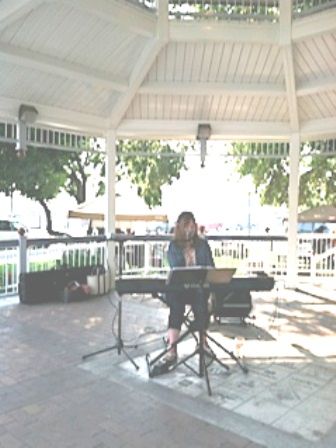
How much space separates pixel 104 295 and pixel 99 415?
414 centimetres

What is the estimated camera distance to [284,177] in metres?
11.8

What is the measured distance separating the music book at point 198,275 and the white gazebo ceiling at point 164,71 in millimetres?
3385

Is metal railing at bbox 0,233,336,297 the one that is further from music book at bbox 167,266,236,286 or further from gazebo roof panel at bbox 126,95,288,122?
music book at bbox 167,266,236,286

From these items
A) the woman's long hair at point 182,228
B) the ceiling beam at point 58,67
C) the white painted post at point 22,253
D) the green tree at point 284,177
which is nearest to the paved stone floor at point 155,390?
the woman's long hair at point 182,228

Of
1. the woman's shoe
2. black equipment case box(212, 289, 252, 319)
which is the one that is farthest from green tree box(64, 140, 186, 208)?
the woman's shoe

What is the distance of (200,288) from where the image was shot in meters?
3.65

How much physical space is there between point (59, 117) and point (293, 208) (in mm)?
4301

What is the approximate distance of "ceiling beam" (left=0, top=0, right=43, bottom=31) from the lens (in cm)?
461

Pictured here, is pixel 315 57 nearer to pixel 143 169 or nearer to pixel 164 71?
pixel 164 71

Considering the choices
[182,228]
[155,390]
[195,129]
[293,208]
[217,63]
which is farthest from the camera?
[293,208]

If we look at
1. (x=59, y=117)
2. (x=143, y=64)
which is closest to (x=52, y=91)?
(x=59, y=117)

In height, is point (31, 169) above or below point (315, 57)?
below

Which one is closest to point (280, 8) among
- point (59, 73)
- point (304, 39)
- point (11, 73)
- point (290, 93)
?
point (304, 39)

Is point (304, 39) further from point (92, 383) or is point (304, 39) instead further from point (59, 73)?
point (92, 383)
